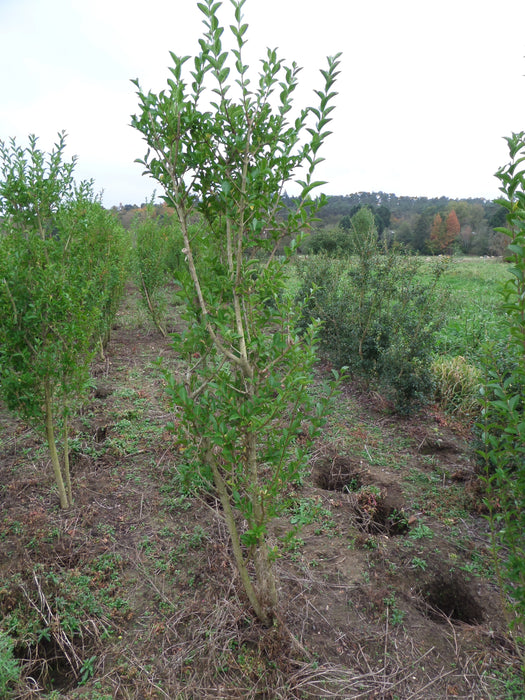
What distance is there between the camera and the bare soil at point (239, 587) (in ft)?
6.82

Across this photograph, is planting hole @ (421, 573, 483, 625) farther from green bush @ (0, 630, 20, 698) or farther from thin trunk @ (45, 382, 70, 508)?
thin trunk @ (45, 382, 70, 508)

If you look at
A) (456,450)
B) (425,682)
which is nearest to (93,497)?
(425,682)

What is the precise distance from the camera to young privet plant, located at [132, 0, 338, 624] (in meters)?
1.85

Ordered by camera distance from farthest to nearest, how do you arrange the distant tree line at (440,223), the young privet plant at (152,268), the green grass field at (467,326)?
the distant tree line at (440,223), the young privet plant at (152,268), the green grass field at (467,326)

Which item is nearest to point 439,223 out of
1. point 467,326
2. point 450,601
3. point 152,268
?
point 467,326

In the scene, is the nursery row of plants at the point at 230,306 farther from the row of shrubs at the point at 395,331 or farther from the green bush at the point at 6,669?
the row of shrubs at the point at 395,331

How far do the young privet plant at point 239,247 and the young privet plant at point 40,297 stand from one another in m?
1.25

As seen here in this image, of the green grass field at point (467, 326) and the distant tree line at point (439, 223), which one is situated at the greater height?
the distant tree line at point (439, 223)

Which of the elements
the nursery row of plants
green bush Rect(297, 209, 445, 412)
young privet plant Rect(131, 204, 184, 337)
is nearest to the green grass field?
green bush Rect(297, 209, 445, 412)

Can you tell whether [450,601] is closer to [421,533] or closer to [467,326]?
[421,533]

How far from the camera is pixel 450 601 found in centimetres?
263

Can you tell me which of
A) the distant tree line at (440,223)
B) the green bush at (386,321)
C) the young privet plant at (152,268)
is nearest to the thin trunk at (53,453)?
the green bush at (386,321)

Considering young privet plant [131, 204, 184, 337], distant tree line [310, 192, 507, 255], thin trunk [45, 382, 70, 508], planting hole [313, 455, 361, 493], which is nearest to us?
thin trunk [45, 382, 70, 508]

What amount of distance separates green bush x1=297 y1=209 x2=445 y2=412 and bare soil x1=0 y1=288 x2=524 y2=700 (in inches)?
41.9
